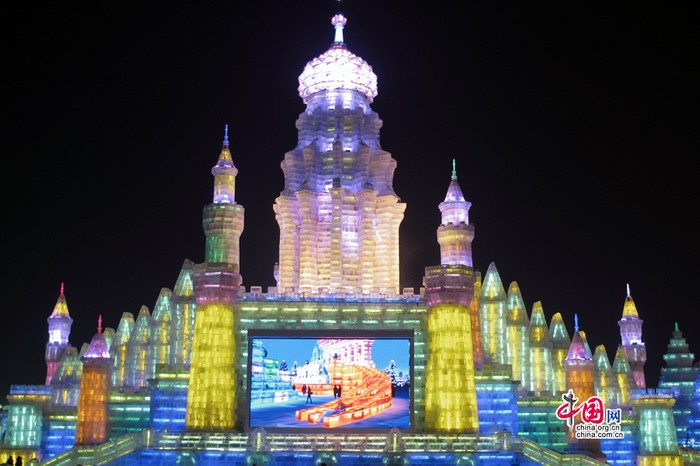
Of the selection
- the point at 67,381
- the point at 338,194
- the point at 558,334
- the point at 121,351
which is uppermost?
the point at 338,194

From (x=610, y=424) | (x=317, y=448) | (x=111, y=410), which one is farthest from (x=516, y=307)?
(x=111, y=410)

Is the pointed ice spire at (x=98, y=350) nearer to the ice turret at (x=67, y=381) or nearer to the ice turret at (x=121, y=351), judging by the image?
the ice turret at (x=121, y=351)

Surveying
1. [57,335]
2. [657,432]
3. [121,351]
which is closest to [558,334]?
[657,432]

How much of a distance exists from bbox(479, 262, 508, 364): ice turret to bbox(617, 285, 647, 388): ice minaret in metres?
14.7

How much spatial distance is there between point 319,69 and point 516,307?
14.8m

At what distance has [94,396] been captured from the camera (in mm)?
37438

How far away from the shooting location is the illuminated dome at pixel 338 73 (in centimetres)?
4288

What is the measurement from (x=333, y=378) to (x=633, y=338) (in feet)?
80.7

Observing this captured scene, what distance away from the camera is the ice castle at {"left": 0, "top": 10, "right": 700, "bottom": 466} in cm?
3359

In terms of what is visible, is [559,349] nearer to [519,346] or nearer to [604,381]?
[519,346]

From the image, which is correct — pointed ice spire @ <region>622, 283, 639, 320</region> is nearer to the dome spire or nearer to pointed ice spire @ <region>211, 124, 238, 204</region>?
the dome spire

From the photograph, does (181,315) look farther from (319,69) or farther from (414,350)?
(319,69)

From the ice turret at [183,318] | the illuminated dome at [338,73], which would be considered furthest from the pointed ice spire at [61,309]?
the illuminated dome at [338,73]

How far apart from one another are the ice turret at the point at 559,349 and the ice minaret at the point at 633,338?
465 inches
